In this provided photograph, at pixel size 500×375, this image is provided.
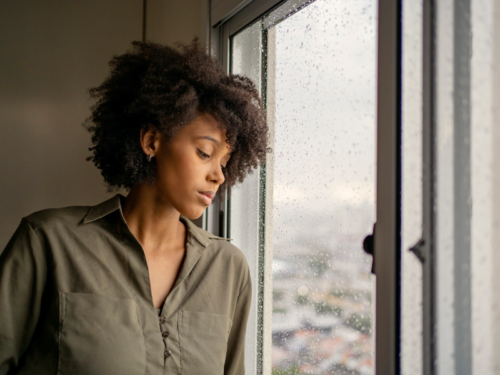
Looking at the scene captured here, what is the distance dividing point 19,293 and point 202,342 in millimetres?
468

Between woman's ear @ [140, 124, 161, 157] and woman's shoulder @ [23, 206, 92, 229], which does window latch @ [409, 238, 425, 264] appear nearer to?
woman's ear @ [140, 124, 161, 157]

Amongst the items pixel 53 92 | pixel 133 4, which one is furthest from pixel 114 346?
pixel 133 4

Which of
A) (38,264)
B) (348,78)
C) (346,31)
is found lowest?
(38,264)

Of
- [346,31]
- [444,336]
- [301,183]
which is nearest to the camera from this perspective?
[444,336]

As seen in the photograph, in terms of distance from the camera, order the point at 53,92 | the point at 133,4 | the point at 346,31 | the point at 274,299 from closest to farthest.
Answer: the point at 346,31
the point at 274,299
the point at 53,92
the point at 133,4

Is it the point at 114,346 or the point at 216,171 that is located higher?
the point at 216,171

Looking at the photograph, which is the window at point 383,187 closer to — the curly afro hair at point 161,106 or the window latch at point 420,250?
the window latch at point 420,250

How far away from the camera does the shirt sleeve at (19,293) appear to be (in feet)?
3.07

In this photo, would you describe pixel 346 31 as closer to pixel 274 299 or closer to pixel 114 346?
Answer: pixel 274 299

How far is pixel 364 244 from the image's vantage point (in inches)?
35.5

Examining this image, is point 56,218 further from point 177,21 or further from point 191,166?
point 177,21

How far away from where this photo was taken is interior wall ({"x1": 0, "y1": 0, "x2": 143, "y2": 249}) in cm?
187

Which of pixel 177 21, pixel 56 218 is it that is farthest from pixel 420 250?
pixel 177 21

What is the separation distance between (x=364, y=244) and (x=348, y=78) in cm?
41
